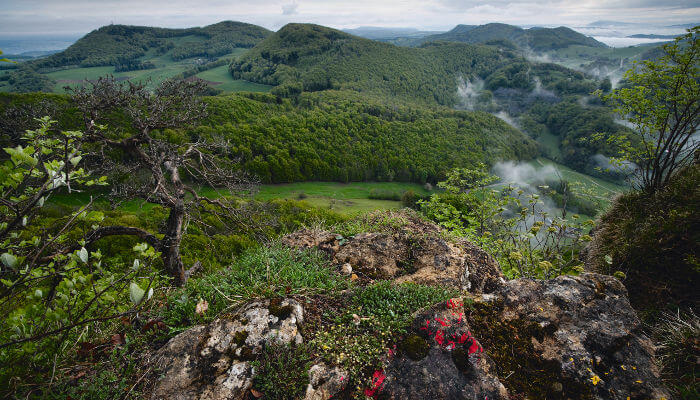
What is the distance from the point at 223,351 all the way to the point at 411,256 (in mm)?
4712

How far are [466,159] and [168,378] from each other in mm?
105017

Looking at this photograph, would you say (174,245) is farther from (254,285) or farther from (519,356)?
(519,356)

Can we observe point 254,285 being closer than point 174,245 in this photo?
Yes

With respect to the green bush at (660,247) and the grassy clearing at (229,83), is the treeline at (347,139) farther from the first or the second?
the green bush at (660,247)

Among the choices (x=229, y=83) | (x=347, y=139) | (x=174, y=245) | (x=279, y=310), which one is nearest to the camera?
(x=279, y=310)

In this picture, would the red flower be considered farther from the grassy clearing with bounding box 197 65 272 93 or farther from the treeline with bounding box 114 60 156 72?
the treeline with bounding box 114 60 156 72

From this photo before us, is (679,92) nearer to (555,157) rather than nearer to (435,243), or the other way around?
(435,243)

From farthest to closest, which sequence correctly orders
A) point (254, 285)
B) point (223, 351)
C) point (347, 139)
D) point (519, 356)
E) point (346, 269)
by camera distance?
point (347, 139)
point (346, 269)
point (254, 285)
point (519, 356)
point (223, 351)

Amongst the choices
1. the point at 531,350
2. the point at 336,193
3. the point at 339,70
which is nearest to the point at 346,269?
the point at 531,350

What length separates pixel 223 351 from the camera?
408 centimetres

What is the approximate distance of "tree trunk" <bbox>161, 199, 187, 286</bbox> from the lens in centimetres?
775

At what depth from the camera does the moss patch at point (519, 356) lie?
12.5 ft

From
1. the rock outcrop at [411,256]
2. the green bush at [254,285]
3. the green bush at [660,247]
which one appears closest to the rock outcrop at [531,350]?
the rock outcrop at [411,256]

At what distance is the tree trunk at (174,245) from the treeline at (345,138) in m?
59.0
